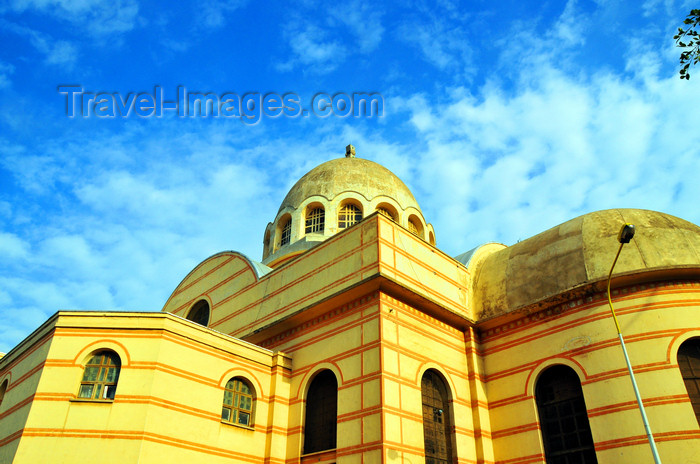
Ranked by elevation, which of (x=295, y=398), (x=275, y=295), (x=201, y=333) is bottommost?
(x=295, y=398)

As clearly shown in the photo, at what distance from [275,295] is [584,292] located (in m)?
9.49

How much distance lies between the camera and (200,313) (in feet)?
73.4

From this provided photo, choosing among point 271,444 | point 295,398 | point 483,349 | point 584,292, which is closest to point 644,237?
point 584,292

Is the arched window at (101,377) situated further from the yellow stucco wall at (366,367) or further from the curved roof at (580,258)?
the curved roof at (580,258)

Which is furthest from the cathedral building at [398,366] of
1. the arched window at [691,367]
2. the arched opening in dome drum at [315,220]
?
the arched opening in dome drum at [315,220]

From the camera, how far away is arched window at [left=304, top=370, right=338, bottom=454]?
14.9 meters

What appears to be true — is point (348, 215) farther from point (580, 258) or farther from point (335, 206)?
point (580, 258)

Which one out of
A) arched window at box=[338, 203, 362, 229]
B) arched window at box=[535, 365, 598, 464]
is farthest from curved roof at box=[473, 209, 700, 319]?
arched window at box=[338, 203, 362, 229]

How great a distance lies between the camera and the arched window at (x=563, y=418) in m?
14.3

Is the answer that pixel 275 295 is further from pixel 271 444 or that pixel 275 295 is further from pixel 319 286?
pixel 271 444

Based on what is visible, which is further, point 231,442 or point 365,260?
point 365,260

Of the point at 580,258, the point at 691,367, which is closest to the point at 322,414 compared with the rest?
the point at 580,258

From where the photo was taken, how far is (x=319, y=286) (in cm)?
1688

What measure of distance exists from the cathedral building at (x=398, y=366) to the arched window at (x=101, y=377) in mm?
37
